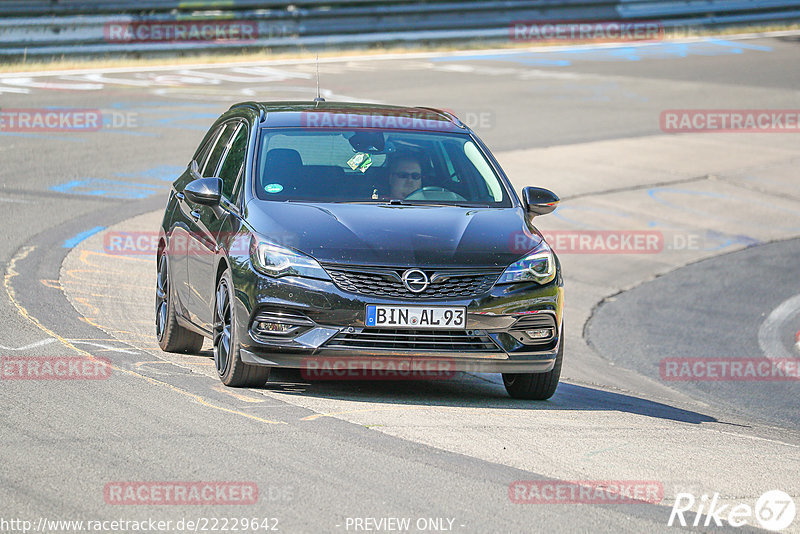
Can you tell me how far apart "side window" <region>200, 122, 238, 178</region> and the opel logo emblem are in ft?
7.25

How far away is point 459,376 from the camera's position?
8719mm

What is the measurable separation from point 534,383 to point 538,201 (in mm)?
1263

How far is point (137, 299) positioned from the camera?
10609mm

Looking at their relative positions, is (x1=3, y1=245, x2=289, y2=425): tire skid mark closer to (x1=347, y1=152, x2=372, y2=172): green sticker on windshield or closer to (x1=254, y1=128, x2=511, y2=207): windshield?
(x1=254, y1=128, x2=511, y2=207): windshield

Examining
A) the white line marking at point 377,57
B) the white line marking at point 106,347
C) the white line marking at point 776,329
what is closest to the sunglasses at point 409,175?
the white line marking at point 106,347

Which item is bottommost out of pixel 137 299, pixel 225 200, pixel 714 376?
pixel 714 376


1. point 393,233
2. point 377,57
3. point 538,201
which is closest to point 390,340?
point 393,233

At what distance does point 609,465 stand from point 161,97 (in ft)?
58.0

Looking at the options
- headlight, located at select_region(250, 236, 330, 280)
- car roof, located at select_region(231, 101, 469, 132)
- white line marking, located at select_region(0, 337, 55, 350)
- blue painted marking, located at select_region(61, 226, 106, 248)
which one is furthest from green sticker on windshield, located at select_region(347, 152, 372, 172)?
blue painted marking, located at select_region(61, 226, 106, 248)

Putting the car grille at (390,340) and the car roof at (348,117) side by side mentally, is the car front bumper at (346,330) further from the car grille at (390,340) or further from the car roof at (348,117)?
the car roof at (348,117)

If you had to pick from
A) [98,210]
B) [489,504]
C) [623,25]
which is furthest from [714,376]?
[623,25]

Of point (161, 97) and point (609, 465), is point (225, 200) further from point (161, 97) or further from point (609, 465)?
point (161, 97)

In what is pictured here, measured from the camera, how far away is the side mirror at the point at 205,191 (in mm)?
7660

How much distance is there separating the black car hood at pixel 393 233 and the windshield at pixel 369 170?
20 cm
